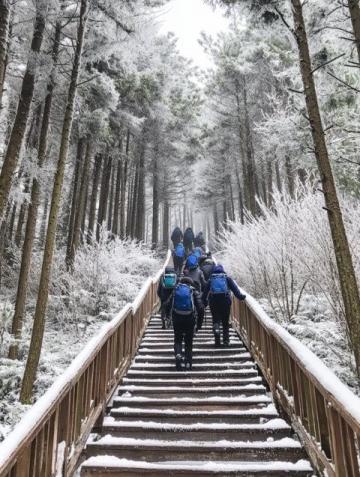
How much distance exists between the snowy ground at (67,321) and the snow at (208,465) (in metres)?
3.47

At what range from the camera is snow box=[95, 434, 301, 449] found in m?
4.04

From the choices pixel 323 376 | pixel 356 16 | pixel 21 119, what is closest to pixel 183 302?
pixel 323 376

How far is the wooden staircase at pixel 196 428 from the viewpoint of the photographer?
372 centimetres

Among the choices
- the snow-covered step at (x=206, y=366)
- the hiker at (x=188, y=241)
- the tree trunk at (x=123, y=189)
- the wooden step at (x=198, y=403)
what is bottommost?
the wooden step at (x=198, y=403)

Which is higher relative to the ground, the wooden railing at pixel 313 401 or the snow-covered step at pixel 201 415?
the wooden railing at pixel 313 401

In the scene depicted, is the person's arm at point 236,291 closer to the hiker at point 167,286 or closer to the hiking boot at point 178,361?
the hiker at point 167,286

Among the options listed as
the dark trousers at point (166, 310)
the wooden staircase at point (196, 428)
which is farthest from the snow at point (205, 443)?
the dark trousers at point (166, 310)

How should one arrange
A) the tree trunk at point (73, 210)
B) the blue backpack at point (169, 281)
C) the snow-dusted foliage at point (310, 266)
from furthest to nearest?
the tree trunk at point (73, 210) → the blue backpack at point (169, 281) → the snow-dusted foliage at point (310, 266)

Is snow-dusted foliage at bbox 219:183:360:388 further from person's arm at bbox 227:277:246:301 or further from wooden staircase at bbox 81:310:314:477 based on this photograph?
wooden staircase at bbox 81:310:314:477

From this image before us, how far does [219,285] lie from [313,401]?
13.6 ft

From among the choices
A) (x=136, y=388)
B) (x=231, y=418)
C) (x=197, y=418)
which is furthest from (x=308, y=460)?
(x=136, y=388)

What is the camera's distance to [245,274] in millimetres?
12656

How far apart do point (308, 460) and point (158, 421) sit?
6.52 feet

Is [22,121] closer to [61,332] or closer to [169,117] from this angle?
[61,332]
